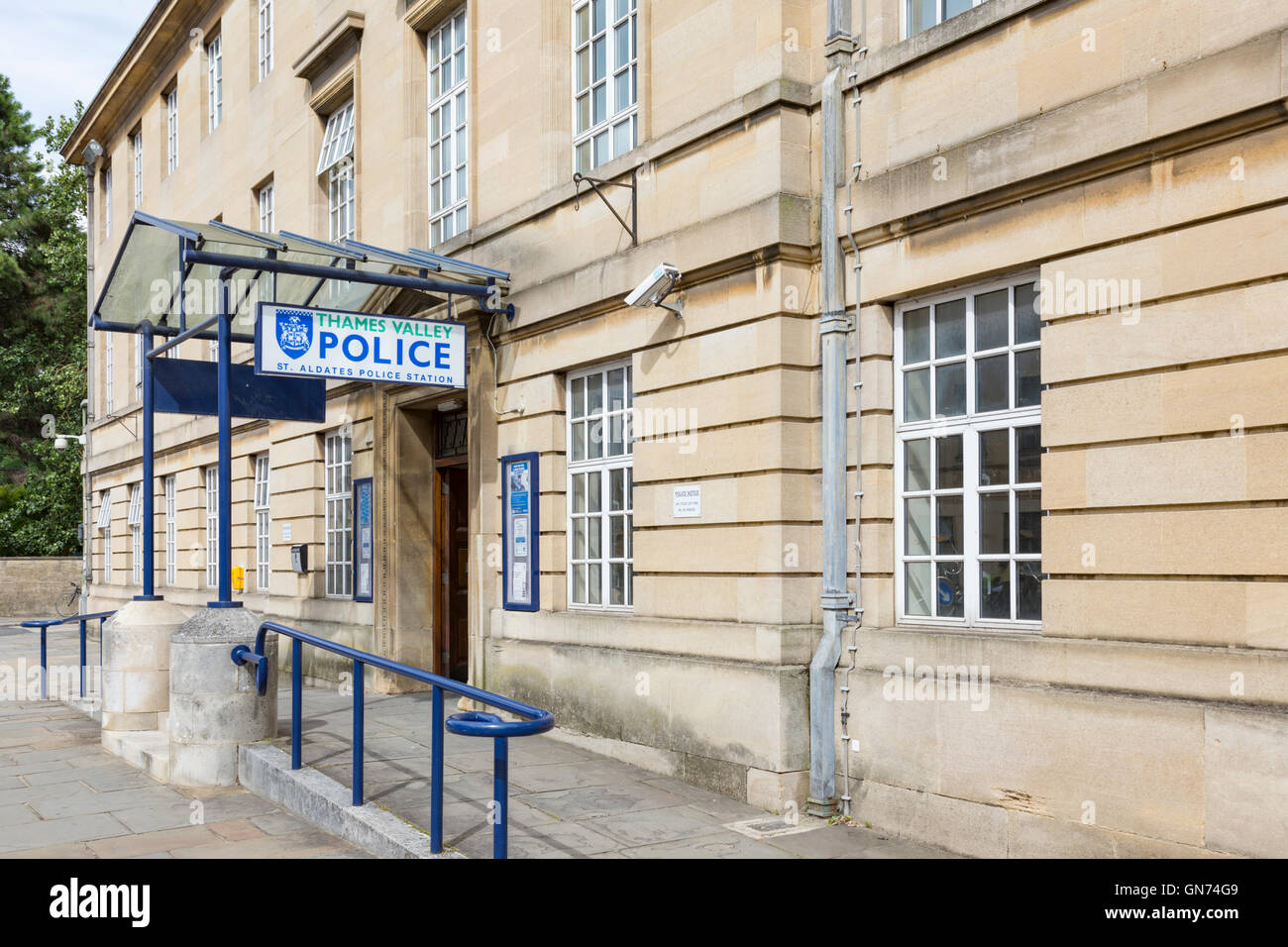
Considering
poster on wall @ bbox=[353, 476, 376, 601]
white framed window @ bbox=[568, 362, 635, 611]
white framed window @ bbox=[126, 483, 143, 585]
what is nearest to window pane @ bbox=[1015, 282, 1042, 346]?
white framed window @ bbox=[568, 362, 635, 611]

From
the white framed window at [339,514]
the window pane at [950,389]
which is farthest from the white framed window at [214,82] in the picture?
the window pane at [950,389]

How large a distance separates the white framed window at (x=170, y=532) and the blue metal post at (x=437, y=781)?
55.6 ft

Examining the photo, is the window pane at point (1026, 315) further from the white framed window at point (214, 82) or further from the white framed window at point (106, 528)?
the white framed window at point (106, 528)

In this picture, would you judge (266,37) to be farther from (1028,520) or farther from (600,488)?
(1028,520)

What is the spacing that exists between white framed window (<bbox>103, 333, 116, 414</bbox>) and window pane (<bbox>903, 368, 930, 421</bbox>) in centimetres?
2207

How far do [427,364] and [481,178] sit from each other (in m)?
2.63

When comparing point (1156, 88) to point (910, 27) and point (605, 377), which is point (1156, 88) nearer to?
point (910, 27)

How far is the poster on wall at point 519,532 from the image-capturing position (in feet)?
34.2

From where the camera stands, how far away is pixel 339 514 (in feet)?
49.3

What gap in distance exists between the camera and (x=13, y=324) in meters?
37.8

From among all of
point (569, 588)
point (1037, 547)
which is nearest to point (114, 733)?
point (569, 588)

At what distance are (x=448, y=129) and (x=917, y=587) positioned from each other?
25.8 ft

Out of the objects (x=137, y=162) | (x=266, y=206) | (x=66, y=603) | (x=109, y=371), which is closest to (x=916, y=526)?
(x=266, y=206)

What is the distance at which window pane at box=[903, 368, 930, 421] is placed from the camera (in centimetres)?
728
